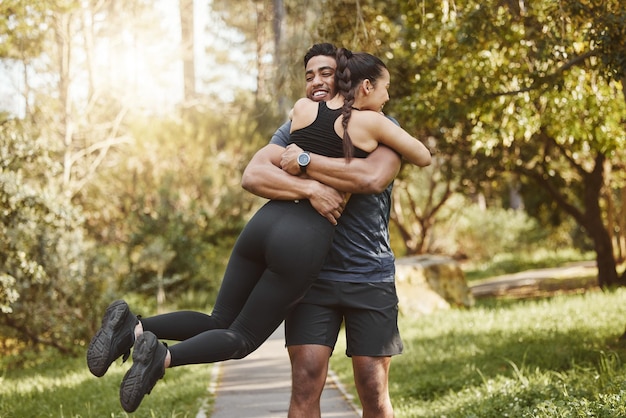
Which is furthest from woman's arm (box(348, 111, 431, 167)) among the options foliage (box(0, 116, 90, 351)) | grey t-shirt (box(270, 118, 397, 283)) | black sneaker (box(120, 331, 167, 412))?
foliage (box(0, 116, 90, 351))

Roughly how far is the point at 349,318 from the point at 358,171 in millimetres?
692

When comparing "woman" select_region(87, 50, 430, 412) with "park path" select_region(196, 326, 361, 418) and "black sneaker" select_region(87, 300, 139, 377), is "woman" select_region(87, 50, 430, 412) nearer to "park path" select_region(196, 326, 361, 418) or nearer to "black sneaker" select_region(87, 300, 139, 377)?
"black sneaker" select_region(87, 300, 139, 377)

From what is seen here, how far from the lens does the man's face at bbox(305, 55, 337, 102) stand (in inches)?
143

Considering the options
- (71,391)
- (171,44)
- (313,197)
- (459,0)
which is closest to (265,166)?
(313,197)

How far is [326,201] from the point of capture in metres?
3.47

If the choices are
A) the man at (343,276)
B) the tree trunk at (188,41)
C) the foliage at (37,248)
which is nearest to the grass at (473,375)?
the foliage at (37,248)

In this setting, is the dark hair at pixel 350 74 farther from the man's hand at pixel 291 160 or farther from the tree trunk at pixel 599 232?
the tree trunk at pixel 599 232

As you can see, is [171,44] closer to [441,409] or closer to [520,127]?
[520,127]

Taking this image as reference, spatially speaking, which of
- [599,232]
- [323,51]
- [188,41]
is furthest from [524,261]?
[323,51]

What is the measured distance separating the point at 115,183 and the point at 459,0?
12824mm

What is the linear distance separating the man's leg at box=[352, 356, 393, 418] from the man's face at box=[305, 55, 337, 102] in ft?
4.04

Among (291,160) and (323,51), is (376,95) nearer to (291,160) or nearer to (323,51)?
(323,51)

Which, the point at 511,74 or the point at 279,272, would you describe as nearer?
the point at 279,272

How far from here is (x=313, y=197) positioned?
11.4ft
